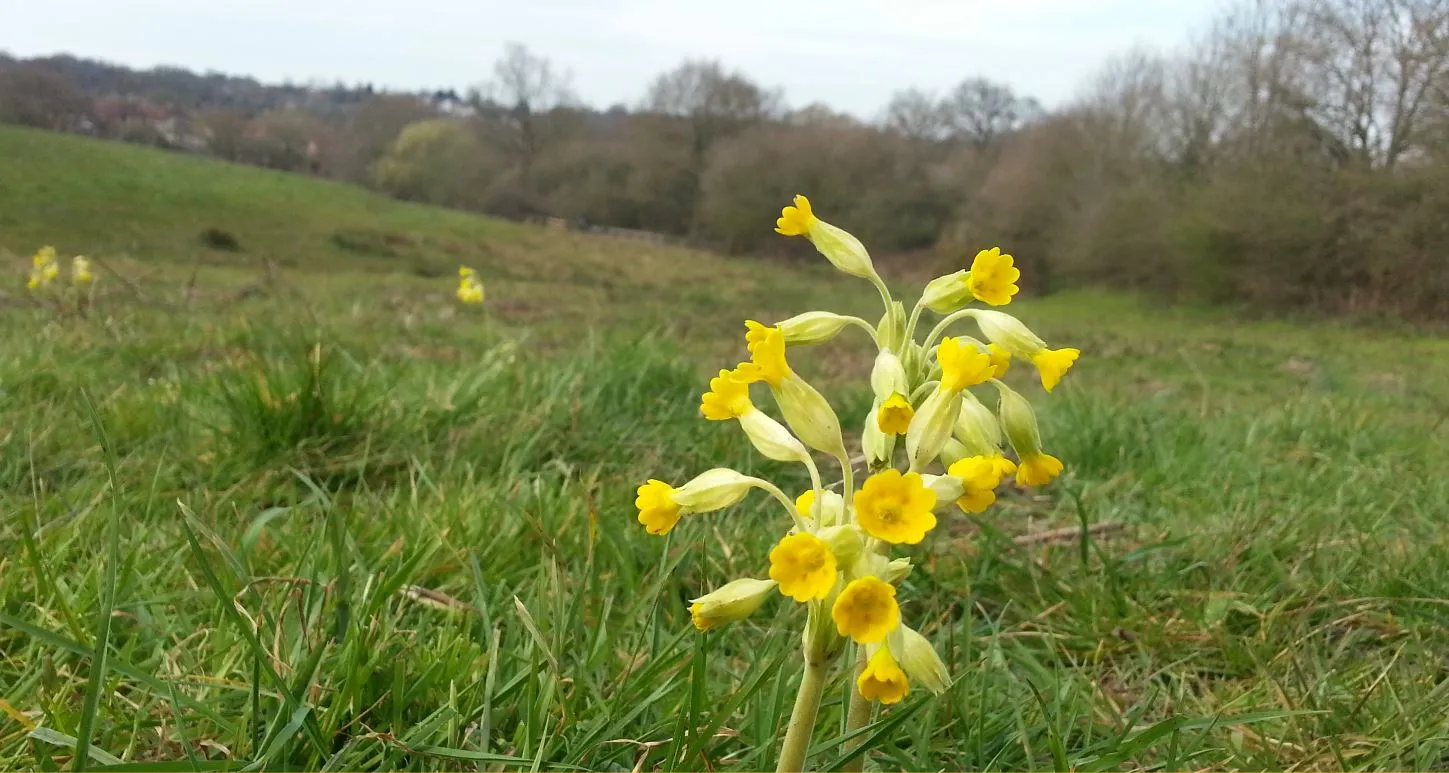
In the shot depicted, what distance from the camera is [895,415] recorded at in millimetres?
957

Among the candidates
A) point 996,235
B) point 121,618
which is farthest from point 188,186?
point 121,618

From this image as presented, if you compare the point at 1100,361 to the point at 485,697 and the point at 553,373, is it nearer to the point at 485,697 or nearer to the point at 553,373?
the point at 553,373

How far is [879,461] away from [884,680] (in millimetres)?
247

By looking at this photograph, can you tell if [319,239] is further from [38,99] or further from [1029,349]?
[1029,349]

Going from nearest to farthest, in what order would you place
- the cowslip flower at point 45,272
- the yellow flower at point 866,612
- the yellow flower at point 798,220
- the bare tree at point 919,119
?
the yellow flower at point 866,612 < the yellow flower at point 798,220 < the cowslip flower at point 45,272 < the bare tree at point 919,119

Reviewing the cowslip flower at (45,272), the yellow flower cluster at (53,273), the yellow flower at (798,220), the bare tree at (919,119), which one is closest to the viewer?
the yellow flower at (798,220)

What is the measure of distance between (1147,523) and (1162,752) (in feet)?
5.34

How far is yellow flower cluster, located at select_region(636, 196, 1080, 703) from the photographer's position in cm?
86

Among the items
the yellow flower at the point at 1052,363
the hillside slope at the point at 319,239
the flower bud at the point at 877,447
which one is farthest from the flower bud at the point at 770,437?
the hillside slope at the point at 319,239

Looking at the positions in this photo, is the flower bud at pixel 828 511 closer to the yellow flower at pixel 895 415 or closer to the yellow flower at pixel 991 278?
the yellow flower at pixel 895 415

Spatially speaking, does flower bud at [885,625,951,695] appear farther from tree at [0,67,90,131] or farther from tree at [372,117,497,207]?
tree at [372,117,497,207]

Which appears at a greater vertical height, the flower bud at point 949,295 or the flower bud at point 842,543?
the flower bud at point 949,295

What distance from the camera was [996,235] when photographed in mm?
34219

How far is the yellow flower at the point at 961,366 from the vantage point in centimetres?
95
